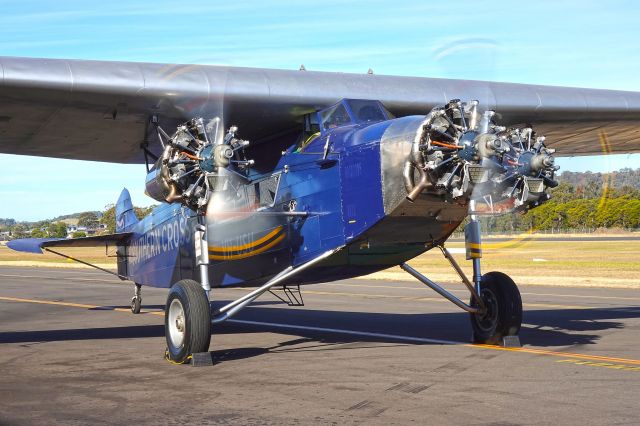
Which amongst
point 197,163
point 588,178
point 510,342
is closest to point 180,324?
point 197,163

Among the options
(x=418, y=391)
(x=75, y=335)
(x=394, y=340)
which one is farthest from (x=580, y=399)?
(x=75, y=335)

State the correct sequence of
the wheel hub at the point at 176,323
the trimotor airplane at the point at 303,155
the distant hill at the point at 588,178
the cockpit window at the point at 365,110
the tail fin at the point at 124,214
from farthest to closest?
the tail fin at the point at 124,214 → the cockpit window at the point at 365,110 → the wheel hub at the point at 176,323 → the distant hill at the point at 588,178 → the trimotor airplane at the point at 303,155

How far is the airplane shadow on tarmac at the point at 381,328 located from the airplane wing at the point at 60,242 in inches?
88.8

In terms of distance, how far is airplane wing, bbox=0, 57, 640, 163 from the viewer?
1144 cm

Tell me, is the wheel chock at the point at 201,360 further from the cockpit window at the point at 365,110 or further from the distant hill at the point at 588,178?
the distant hill at the point at 588,178

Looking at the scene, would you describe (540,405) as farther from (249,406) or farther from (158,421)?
(158,421)

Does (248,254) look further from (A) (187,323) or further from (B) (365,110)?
(B) (365,110)

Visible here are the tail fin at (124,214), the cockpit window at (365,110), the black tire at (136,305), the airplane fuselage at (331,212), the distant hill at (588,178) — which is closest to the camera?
the airplane fuselage at (331,212)

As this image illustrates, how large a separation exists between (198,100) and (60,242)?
8773 millimetres

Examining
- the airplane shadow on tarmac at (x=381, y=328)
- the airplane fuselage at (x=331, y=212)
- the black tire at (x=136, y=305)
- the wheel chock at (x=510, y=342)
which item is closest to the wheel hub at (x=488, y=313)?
the wheel chock at (x=510, y=342)

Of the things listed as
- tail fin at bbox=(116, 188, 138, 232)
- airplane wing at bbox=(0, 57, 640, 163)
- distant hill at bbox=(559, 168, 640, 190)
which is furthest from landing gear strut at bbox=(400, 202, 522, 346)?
tail fin at bbox=(116, 188, 138, 232)

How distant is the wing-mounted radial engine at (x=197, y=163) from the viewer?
35.9 feet

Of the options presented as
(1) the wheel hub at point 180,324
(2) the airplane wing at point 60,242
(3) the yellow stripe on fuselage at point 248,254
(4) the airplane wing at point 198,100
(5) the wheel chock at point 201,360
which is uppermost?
(4) the airplane wing at point 198,100

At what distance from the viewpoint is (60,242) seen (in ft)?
62.1
